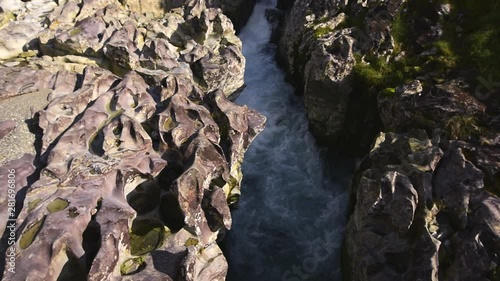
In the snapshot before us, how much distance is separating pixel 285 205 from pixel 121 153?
33.9 feet

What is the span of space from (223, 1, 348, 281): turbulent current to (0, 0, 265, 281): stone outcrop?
2.75 meters

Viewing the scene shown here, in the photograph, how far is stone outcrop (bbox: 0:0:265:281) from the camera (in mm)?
13648

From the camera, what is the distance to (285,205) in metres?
23.2

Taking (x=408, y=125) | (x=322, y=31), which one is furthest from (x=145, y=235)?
(x=322, y=31)

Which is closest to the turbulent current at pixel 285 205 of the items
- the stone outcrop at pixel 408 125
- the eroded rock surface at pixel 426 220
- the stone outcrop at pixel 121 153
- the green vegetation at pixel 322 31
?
the stone outcrop at pixel 408 125

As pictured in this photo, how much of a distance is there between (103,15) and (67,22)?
261cm

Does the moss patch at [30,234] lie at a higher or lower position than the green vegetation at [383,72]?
lower

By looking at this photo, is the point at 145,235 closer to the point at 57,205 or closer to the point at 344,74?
the point at 57,205

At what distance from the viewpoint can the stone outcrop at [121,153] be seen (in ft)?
44.8

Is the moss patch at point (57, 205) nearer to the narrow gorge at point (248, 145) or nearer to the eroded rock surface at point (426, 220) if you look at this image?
the narrow gorge at point (248, 145)

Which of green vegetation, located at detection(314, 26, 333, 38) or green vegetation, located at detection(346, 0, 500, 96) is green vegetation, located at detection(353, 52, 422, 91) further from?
green vegetation, located at detection(314, 26, 333, 38)

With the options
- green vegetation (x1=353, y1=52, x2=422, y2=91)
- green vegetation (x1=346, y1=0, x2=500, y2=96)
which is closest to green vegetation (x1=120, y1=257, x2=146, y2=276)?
green vegetation (x1=346, y1=0, x2=500, y2=96)

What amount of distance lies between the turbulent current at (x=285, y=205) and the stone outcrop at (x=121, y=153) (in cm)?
275

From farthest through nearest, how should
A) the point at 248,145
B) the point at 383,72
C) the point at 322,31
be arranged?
the point at 322,31
the point at 383,72
the point at 248,145
